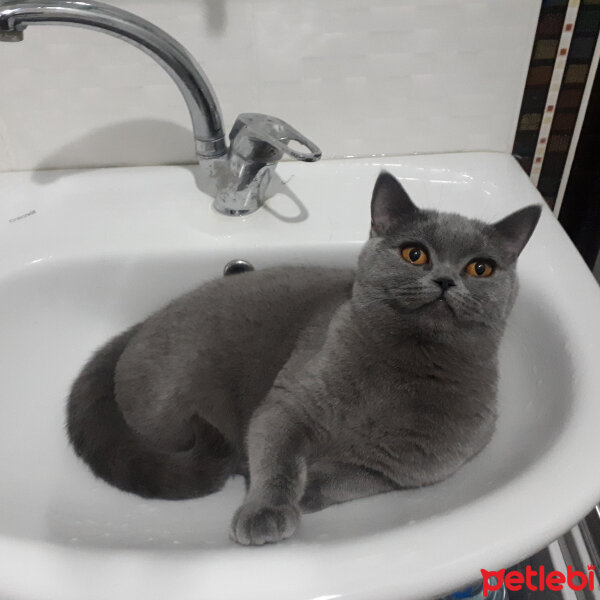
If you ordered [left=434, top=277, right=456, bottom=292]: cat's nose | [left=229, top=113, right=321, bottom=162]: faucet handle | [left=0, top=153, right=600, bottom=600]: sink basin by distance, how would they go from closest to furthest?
[left=0, top=153, right=600, bottom=600]: sink basin
[left=434, top=277, right=456, bottom=292]: cat's nose
[left=229, top=113, right=321, bottom=162]: faucet handle

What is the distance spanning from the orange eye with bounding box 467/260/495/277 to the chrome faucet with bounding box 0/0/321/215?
231mm

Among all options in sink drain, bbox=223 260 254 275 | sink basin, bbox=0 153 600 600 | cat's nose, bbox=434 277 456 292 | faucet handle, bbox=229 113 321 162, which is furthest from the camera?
sink drain, bbox=223 260 254 275

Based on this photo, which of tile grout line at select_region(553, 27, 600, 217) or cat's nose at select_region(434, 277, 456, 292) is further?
tile grout line at select_region(553, 27, 600, 217)

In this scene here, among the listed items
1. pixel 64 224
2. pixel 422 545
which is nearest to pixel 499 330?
pixel 422 545

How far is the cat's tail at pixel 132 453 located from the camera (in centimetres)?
67

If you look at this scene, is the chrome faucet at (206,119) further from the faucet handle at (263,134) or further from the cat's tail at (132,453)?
the cat's tail at (132,453)

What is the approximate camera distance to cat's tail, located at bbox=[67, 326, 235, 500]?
2.20 feet

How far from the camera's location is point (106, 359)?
82 centimetres

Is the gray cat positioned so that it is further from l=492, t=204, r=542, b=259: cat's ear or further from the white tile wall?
the white tile wall

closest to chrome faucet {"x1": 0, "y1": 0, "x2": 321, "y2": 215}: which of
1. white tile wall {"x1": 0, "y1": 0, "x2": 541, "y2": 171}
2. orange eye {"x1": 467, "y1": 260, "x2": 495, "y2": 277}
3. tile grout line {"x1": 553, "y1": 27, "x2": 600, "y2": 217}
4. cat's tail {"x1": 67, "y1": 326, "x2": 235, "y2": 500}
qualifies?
white tile wall {"x1": 0, "y1": 0, "x2": 541, "y2": 171}

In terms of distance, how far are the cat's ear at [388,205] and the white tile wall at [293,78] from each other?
0.27 meters

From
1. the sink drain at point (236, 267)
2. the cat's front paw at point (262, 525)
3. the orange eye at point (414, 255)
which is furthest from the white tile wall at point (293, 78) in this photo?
the cat's front paw at point (262, 525)

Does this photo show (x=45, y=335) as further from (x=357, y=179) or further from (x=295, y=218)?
(x=357, y=179)

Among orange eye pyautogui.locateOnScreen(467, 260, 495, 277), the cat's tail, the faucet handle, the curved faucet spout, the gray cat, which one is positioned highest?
the curved faucet spout
